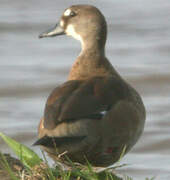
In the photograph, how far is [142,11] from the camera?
1538 centimetres

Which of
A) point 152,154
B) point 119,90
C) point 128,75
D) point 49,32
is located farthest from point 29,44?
point 119,90

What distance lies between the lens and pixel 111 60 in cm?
1280

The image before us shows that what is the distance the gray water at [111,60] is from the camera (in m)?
10.5

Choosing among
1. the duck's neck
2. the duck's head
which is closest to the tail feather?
the duck's neck

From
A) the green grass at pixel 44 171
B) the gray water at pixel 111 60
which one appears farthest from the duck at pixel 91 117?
the gray water at pixel 111 60

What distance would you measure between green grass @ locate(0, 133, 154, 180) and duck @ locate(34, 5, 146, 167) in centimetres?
14

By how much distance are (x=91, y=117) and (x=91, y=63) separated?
1008mm

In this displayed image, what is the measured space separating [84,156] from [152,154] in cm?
418

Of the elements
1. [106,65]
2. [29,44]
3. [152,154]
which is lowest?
[152,154]

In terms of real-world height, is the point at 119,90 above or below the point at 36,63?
above

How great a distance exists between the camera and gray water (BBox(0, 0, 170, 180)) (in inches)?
413

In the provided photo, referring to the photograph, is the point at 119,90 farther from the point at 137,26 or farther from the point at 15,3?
the point at 15,3

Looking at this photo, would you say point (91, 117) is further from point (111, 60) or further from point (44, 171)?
point (111, 60)

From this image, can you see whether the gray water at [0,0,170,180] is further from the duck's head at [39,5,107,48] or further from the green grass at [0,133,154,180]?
the green grass at [0,133,154,180]
